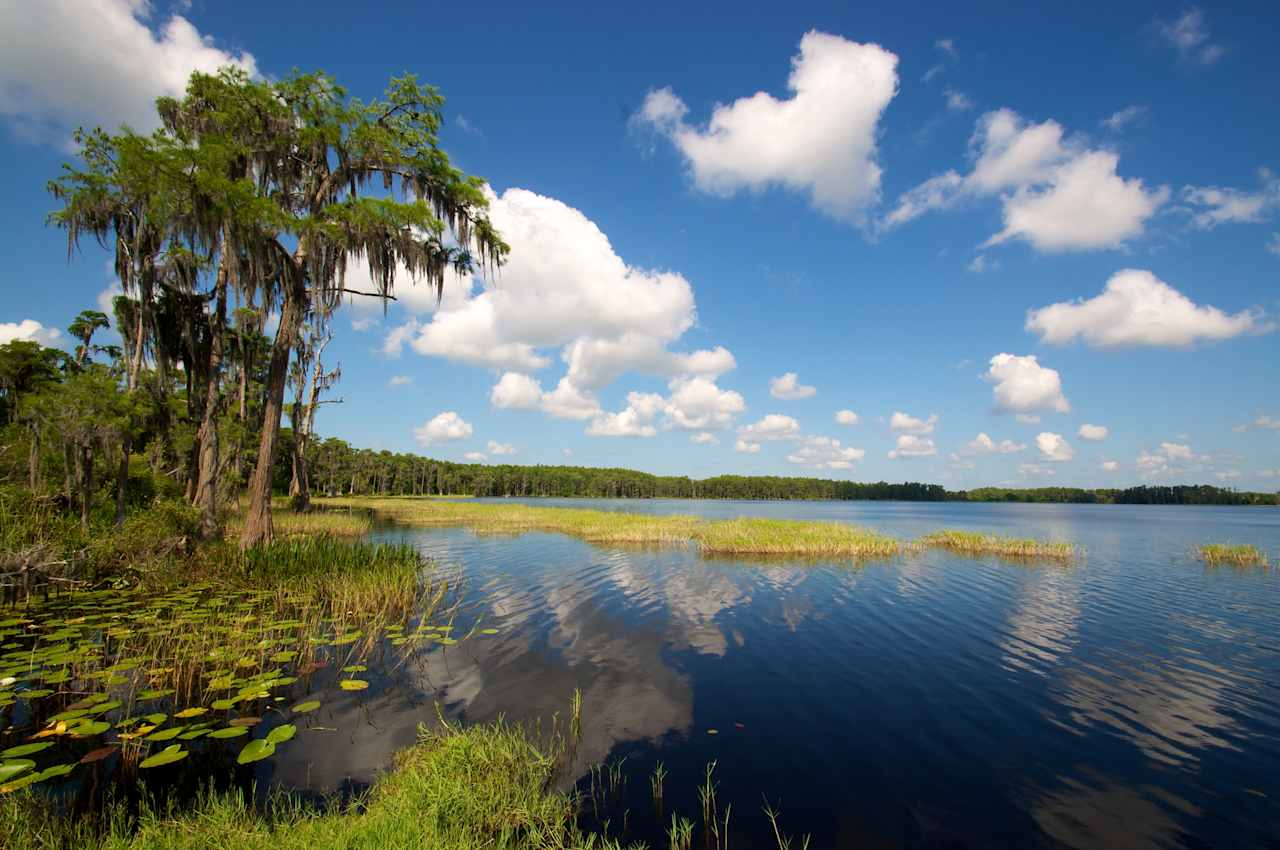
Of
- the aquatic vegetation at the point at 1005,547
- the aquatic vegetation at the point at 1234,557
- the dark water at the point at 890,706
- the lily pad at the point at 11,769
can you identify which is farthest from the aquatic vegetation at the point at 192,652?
the aquatic vegetation at the point at 1234,557

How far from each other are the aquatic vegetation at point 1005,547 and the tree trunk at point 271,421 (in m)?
33.1

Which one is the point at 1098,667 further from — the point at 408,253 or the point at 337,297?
the point at 337,297

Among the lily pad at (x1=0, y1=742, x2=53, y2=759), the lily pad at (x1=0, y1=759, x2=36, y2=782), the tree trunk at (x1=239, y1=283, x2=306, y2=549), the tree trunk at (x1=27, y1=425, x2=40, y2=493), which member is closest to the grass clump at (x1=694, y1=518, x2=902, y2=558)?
the tree trunk at (x1=239, y1=283, x2=306, y2=549)

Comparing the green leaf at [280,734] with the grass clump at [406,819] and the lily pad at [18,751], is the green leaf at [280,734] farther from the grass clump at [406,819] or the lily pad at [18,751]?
the lily pad at [18,751]

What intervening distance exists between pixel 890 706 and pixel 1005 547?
2617 centimetres

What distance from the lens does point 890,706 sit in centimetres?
888

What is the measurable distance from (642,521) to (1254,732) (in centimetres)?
3201

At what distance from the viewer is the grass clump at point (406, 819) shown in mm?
4125

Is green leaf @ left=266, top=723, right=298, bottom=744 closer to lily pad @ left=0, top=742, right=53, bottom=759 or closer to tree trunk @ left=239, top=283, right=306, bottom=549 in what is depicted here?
lily pad @ left=0, top=742, right=53, bottom=759

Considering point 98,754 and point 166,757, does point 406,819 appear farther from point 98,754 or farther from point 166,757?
point 98,754

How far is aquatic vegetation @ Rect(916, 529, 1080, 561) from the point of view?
1096 inches

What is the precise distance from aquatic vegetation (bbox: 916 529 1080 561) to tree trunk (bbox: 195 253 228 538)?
A: 3494 cm

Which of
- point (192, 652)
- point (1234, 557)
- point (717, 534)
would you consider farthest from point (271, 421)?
point (1234, 557)

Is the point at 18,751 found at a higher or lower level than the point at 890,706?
higher
